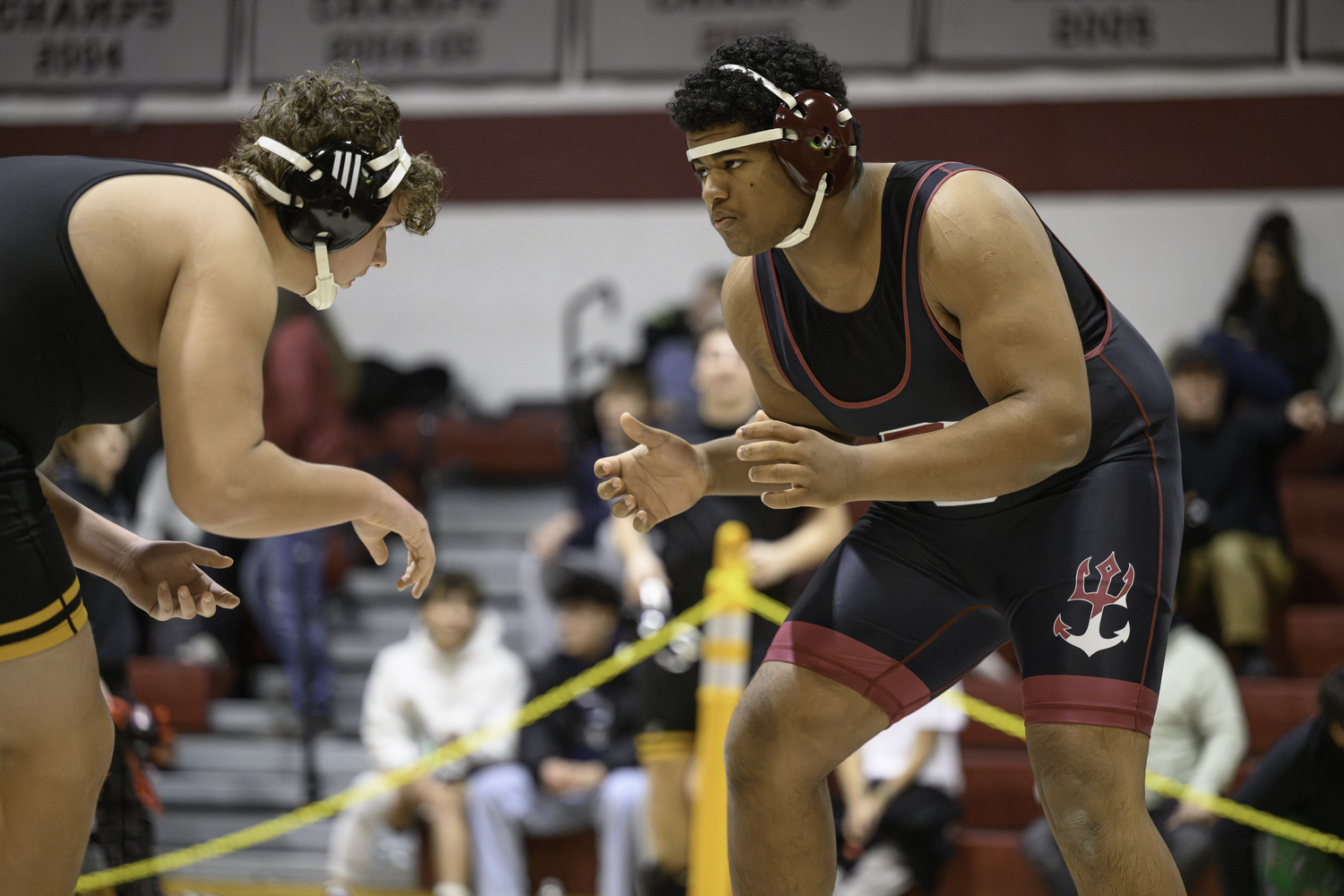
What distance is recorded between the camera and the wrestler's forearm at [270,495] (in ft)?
6.36

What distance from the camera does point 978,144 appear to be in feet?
26.3

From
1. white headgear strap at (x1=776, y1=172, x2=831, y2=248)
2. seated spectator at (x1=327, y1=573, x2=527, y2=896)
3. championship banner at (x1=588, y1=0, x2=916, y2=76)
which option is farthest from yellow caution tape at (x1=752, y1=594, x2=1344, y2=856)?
championship banner at (x1=588, y1=0, x2=916, y2=76)

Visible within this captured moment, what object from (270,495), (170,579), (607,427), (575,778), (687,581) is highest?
(270,495)

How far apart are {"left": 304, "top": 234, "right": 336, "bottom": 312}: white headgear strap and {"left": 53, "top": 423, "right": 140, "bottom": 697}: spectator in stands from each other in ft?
5.36

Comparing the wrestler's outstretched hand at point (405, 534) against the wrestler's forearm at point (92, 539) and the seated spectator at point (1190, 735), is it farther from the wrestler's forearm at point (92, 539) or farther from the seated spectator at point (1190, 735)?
the seated spectator at point (1190, 735)

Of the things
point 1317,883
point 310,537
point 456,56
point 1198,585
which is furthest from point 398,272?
point 1317,883

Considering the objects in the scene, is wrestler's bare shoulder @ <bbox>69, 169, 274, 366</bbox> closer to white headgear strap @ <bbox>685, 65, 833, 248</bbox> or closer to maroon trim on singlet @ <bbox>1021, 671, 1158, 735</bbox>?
white headgear strap @ <bbox>685, 65, 833, 248</bbox>

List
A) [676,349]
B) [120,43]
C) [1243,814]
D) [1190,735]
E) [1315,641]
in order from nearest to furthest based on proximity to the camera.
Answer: [1243,814] → [1190,735] → [1315,641] → [676,349] → [120,43]

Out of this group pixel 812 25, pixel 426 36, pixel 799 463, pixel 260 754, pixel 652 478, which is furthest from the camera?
pixel 426 36

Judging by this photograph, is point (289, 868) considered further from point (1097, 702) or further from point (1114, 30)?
point (1114, 30)

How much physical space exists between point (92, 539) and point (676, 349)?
5.01 m

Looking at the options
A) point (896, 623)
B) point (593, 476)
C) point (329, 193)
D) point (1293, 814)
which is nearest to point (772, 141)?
point (329, 193)

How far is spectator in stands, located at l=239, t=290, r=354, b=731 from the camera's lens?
20.4 ft

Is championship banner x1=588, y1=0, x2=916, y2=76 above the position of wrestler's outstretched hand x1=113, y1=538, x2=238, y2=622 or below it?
above
